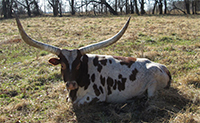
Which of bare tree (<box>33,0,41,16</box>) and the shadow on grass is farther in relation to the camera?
bare tree (<box>33,0,41,16</box>)

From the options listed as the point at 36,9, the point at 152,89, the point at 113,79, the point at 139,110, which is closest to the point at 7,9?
the point at 36,9

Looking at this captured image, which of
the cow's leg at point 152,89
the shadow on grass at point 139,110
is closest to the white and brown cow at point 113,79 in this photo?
the cow's leg at point 152,89

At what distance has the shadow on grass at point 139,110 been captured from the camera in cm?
366

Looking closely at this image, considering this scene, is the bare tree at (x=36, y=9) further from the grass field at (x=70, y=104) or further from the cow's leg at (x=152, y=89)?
the cow's leg at (x=152, y=89)

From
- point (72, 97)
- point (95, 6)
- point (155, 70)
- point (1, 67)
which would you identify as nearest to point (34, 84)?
point (72, 97)

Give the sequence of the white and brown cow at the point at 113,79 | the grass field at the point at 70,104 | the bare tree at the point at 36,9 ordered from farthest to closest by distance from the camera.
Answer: the bare tree at the point at 36,9 → the white and brown cow at the point at 113,79 → the grass field at the point at 70,104

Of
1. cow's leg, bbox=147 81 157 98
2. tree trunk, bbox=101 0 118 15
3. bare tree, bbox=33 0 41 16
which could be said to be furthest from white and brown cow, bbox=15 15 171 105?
bare tree, bbox=33 0 41 16

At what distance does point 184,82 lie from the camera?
16.1 ft

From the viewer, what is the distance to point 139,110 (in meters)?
3.96

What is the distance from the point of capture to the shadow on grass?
12.0 ft

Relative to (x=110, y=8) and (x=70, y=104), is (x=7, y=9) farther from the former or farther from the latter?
(x=70, y=104)

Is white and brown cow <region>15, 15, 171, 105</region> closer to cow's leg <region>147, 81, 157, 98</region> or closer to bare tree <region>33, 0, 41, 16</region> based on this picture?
cow's leg <region>147, 81, 157, 98</region>

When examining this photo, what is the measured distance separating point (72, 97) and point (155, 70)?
1.99 m

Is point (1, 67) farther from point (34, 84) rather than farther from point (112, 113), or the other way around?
point (112, 113)
